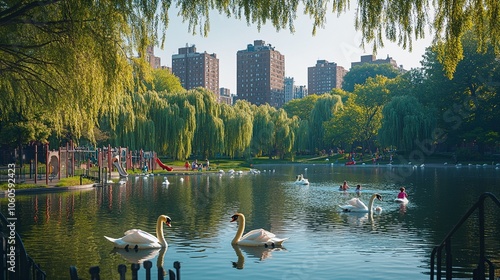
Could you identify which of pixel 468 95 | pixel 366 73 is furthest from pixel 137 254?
pixel 366 73

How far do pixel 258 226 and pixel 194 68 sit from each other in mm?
155653

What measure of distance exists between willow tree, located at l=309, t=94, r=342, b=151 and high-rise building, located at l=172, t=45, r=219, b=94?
81.0 metres

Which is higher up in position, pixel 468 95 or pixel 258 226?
pixel 468 95

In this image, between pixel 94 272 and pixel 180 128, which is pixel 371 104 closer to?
pixel 180 128

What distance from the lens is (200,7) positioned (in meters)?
8.55

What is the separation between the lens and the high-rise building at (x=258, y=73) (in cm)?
17700

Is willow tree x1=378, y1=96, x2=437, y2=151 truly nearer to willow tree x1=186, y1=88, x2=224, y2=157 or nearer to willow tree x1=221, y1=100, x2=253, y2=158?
willow tree x1=221, y1=100, x2=253, y2=158

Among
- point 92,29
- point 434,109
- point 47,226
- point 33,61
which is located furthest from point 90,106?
point 434,109

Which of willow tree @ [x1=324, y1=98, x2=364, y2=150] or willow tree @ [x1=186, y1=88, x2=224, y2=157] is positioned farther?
willow tree @ [x1=324, y1=98, x2=364, y2=150]

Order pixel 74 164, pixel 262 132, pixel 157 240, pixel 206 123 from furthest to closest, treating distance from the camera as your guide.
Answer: pixel 262 132
pixel 206 123
pixel 74 164
pixel 157 240

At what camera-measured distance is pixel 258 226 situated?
61.1 feet

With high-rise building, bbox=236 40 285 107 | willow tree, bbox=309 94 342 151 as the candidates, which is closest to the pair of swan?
willow tree, bbox=309 94 342 151

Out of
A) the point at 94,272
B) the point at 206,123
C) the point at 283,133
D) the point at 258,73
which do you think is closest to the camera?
the point at 94,272

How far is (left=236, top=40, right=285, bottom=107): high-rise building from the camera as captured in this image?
177000 mm
